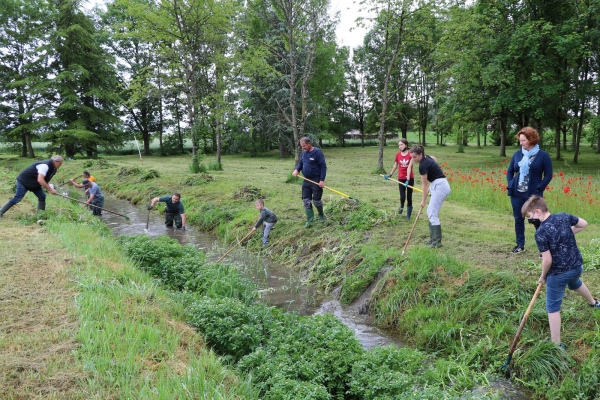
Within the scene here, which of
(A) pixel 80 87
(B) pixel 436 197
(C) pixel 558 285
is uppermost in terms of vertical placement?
(A) pixel 80 87

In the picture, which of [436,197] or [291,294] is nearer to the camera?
[436,197]

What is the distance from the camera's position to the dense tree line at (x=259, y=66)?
773 inches

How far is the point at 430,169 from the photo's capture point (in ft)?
24.5

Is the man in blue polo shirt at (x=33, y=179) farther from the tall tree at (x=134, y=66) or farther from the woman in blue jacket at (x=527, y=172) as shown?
the tall tree at (x=134, y=66)

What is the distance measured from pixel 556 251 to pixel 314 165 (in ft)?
20.0

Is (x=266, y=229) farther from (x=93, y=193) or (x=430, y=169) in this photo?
(x=93, y=193)

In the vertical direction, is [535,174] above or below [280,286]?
above

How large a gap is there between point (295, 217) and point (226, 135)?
26.9 m

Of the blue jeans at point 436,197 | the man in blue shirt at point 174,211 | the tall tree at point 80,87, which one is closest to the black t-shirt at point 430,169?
the blue jeans at point 436,197

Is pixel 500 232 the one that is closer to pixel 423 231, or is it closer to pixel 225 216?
pixel 423 231

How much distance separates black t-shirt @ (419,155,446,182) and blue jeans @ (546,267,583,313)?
10.5 ft

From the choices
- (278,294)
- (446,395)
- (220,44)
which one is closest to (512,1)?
(220,44)

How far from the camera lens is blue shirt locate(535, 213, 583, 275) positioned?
4.35 m

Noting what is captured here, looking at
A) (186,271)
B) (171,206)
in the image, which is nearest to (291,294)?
(186,271)
